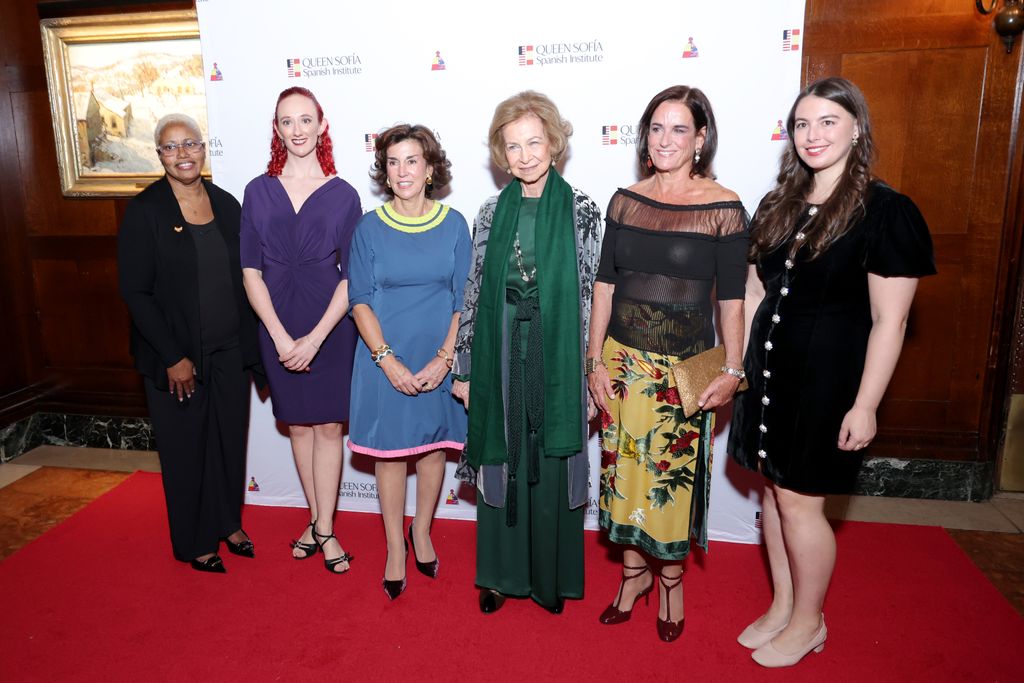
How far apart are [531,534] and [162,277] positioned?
1795mm

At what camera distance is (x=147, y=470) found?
429 cm

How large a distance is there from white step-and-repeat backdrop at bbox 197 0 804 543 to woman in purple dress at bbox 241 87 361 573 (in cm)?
47

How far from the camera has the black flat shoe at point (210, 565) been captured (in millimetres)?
3088

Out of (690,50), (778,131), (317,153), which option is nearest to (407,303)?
(317,153)

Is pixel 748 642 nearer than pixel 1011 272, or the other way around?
pixel 748 642

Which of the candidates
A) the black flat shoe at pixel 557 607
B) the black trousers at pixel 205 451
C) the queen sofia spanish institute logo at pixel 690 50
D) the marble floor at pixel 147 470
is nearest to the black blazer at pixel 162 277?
the black trousers at pixel 205 451

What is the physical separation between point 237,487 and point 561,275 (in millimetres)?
1845

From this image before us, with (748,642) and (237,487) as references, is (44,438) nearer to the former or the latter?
(237,487)

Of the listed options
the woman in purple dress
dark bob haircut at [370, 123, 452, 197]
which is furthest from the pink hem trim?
dark bob haircut at [370, 123, 452, 197]

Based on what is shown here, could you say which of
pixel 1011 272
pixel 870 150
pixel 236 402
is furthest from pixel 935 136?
pixel 236 402

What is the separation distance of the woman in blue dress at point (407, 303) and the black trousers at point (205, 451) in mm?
652

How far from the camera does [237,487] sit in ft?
10.5

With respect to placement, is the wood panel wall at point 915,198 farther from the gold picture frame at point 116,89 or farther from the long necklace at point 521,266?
the long necklace at point 521,266

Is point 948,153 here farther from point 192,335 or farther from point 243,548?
point 243,548
